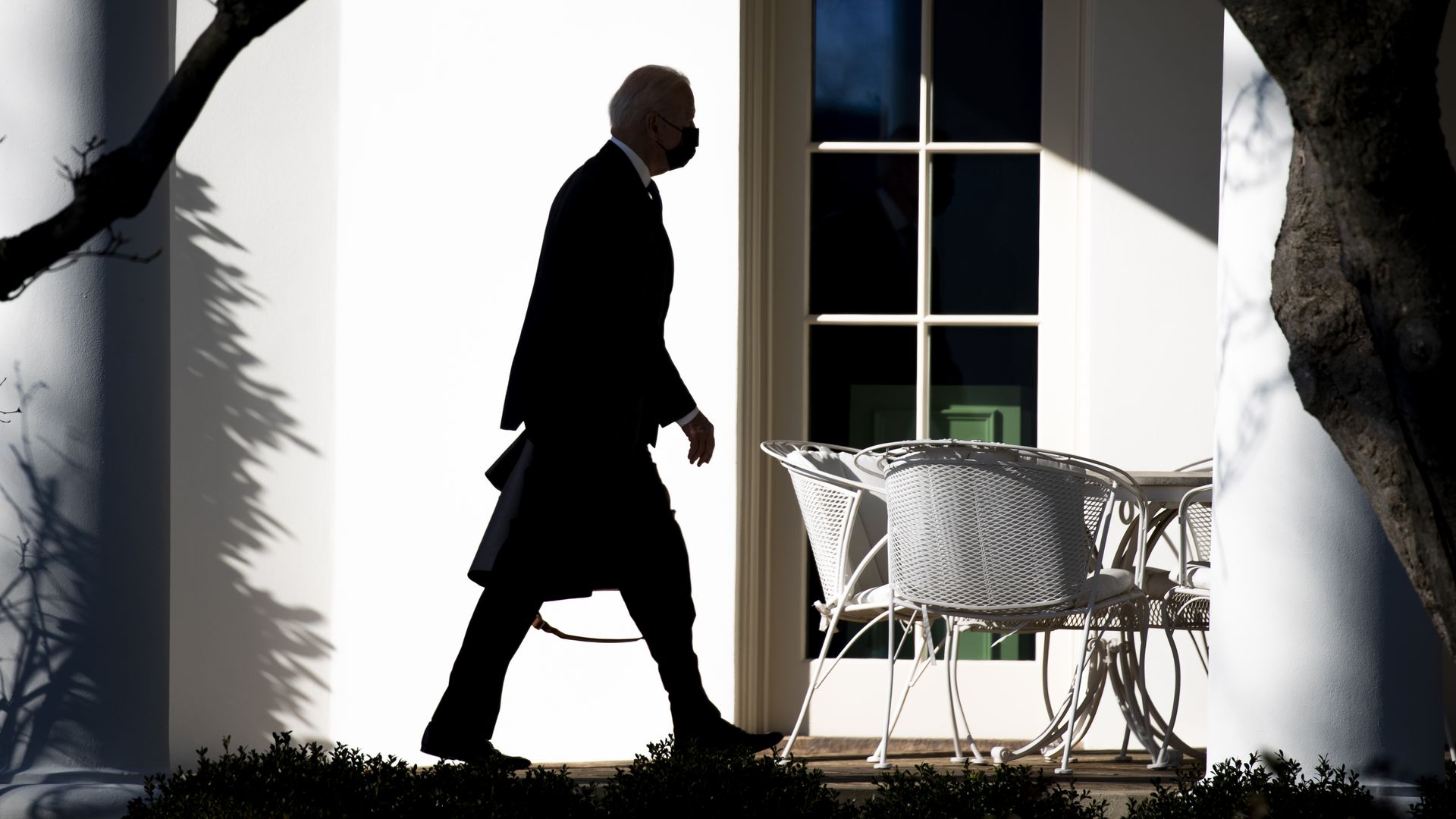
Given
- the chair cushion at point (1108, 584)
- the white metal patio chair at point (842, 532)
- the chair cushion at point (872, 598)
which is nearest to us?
the chair cushion at point (1108, 584)

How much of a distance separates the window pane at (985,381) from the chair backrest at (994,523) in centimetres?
123

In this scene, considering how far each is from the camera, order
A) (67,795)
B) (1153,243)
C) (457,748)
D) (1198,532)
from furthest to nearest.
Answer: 1. (1153,243)
2. (1198,532)
3. (457,748)
4. (67,795)

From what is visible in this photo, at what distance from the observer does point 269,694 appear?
5480 millimetres

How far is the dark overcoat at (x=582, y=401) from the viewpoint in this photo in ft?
12.2

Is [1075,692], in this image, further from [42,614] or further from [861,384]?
[42,614]

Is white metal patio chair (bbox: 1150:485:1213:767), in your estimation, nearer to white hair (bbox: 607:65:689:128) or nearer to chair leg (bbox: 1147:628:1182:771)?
chair leg (bbox: 1147:628:1182:771)

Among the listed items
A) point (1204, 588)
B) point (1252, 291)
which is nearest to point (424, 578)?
point (1204, 588)

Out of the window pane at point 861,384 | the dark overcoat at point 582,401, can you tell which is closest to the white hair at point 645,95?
the dark overcoat at point 582,401

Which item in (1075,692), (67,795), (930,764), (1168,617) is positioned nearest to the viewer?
(67,795)

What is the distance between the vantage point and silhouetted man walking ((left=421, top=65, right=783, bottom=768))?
12.1 ft

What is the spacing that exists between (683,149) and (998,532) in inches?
52.6

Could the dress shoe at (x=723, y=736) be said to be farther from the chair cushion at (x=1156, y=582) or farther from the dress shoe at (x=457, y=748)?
the chair cushion at (x=1156, y=582)

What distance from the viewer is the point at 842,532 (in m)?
4.39

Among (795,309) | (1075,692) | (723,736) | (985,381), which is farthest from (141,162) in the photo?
(985,381)
